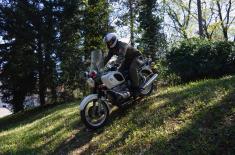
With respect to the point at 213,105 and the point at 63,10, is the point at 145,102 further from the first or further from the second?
the point at 63,10

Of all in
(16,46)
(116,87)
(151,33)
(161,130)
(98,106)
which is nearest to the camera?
(161,130)

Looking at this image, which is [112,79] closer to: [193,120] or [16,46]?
[193,120]

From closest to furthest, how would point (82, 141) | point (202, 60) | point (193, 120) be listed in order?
point (193, 120), point (82, 141), point (202, 60)

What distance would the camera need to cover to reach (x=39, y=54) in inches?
1097

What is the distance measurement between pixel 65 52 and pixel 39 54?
1.74 meters

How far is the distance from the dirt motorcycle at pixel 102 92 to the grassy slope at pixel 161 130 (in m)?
0.30

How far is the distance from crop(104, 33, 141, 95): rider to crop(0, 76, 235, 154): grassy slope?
69cm

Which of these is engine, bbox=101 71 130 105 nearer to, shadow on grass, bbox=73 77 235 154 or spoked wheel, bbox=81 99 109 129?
spoked wheel, bbox=81 99 109 129

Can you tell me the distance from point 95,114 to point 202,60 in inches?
249

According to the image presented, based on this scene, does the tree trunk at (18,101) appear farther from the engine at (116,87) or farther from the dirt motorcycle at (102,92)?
the engine at (116,87)

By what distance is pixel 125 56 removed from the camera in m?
10.2

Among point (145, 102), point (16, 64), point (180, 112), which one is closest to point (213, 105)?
point (180, 112)

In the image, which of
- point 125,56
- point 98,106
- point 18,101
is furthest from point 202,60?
point 18,101

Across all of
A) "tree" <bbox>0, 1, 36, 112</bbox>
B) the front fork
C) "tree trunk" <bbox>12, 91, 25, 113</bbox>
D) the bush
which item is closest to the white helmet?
the front fork
